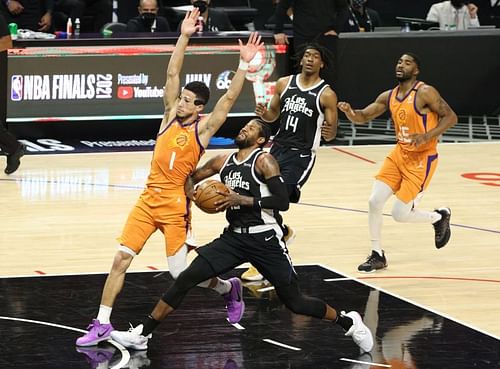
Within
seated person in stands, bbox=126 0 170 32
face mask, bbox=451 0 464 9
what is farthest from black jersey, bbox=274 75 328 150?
face mask, bbox=451 0 464 9

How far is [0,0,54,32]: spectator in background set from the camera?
62.8 feet

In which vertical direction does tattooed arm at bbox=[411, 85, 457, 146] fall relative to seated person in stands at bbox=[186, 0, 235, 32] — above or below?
above

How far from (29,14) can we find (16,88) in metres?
2.49

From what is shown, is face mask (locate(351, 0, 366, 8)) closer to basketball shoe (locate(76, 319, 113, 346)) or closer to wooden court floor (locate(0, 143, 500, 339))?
wooden court floor (locate(0, 143, 500, 339))

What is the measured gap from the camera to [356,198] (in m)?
14.7

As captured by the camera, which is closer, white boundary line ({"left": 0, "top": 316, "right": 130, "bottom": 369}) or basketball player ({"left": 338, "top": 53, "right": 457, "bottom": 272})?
white boundary line ({"left": 0, "top": 316, "right": 130, "bottom": 369})

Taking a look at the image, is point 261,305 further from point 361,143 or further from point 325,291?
point 361,143

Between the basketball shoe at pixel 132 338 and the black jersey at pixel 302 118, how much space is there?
9.85 ft

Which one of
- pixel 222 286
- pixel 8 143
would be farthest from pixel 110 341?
pixel 8 143

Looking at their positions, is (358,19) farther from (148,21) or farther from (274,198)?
(274,198)

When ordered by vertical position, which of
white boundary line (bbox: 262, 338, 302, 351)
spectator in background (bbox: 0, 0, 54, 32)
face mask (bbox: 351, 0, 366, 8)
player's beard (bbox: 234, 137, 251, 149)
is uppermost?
player's beard (bbox: 234, 137, 251, 149)

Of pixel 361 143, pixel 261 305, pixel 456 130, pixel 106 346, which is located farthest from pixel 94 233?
pixel 456 130

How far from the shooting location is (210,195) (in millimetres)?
8297

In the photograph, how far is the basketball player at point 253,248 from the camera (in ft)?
27.6
